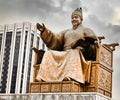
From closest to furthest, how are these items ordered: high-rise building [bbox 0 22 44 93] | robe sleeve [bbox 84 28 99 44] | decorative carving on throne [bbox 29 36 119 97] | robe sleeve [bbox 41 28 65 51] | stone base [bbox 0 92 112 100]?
1. stone base [bbox 0 92 112 100]
2. decorative carving on throne [bbox 29 36 119 97]
3. robe sleeve [bbox 84 28 99 44]
4. robe sleeve [bbox 41 28 65 51]
5. high-rise building [bbox 0 22 44 93]

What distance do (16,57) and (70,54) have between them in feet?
110

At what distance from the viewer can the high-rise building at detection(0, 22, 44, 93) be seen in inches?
1544

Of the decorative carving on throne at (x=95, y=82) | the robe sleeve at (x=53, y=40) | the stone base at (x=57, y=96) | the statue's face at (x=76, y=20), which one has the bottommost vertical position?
the stone base at (x=57, y=96)

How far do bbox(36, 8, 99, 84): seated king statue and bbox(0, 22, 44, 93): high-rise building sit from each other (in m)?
30.8

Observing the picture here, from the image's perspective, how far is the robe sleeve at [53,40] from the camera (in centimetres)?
780

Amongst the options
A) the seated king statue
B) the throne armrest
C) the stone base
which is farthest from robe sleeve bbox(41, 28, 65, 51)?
the stone base

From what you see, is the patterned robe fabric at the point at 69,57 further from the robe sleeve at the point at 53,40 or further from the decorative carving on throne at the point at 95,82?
the decorative carving on throne at the point at 95,82

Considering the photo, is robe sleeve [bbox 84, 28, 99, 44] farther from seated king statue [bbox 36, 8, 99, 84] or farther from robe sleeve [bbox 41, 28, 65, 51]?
robe sleeve [bbox 41, 28, 65, 51]

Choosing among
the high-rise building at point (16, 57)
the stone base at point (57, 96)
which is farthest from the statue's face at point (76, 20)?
the high-rise building at point (16, 57)

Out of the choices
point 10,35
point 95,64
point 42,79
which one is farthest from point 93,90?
point 10,35

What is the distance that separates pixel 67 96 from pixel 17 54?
34.3 meters

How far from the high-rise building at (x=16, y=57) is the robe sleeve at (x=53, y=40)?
3072 cm

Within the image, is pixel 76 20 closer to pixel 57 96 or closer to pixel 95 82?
pixel 95 82

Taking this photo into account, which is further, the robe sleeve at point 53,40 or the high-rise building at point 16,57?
the high-rise building at point 16,57
